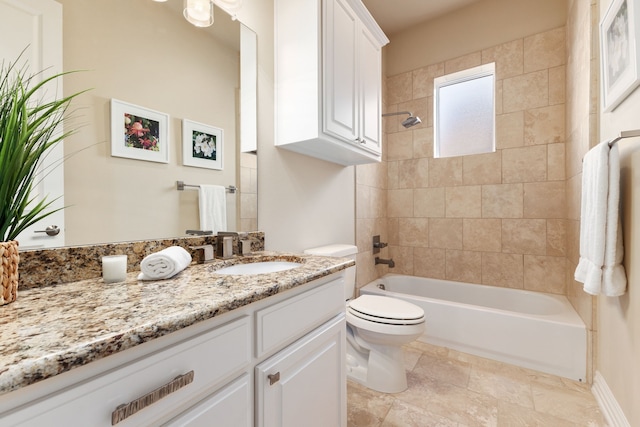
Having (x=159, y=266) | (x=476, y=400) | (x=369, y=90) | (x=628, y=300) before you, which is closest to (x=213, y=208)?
(x=159, y=266)

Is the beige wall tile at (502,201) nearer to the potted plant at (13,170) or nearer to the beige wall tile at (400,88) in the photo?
the beige wall tile at (400,88)

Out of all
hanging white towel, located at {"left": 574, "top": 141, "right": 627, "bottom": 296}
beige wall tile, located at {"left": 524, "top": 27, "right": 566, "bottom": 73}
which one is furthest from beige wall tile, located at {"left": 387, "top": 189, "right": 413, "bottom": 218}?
hanging white towel, located at {"left": 574, "top": 141, "right": 627, "bottom": 296}

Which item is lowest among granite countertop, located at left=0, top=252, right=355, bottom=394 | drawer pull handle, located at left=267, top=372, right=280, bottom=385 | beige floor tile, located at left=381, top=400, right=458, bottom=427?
beige floor tile, located at left=381, top=400, right=458, bottom=427

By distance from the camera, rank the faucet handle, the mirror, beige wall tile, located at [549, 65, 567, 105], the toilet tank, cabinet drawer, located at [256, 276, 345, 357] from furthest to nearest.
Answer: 1. beige wall tile, located at [549, 65, 567, 105]
2. the toilet tank
3. the faucet handle
4. the mirror
5. cabinet drawer, located at [256, 276, 345, 357]

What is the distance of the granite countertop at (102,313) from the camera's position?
411mm

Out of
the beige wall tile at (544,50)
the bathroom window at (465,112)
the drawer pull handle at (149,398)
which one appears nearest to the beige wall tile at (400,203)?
the bathroom window at (465,112)

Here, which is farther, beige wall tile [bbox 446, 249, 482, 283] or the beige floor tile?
beige wall tile [bbox 446, 249, 482, 283]

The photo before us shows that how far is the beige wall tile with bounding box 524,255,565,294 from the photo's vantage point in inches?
91.5

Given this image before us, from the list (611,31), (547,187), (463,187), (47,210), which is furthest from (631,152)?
(47,210)

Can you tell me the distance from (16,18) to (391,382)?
2.25 meters

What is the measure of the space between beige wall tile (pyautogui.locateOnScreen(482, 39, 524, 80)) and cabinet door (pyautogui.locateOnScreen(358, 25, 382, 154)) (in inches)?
50.2

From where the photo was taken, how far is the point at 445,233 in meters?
2.85

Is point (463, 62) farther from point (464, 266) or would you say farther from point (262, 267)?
point (262, 267)

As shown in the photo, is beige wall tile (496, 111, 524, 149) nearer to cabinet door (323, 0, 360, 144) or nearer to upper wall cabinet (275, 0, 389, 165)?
upper wall cabinet (275, 0, 389, 165)
